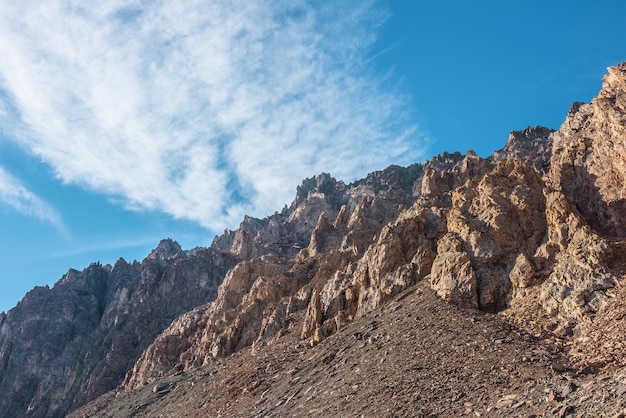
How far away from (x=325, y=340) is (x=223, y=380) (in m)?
9.69

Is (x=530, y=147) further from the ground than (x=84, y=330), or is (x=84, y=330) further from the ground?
(x=84, y=330)

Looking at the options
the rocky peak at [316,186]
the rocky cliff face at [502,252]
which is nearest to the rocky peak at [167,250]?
the rocky peak at [316,186]

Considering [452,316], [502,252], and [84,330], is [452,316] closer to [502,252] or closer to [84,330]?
[502,252]

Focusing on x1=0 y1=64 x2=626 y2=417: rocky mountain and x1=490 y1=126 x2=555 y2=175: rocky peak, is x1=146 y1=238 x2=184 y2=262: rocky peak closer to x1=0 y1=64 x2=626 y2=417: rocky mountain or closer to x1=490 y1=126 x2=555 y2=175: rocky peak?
x1=0 y1=64 x2=626 y2=417: rocky mountain

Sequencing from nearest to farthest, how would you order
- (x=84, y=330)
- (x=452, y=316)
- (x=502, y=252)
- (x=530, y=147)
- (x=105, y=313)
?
(x=452, y=316)
(x=502, y=252)
(x=530, y=147)
(x=105, y=313)
(x=84, y=330)

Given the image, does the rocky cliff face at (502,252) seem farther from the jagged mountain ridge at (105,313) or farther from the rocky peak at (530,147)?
the jagged mountain ridge at (105,313)

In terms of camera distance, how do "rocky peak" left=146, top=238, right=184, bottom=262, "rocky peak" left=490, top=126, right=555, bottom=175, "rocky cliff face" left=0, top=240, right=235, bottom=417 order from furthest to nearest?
"rocky peak" left=146, top=238, right=184, bottom=262, "rocky cliff face" left=0, top=240, right=235, bottom=417, "rocky peak" left=490, top=126, right=555, bottom=175

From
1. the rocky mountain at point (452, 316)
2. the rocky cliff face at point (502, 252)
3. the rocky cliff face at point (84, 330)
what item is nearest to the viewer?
the rocky mountain at point (452, 316)

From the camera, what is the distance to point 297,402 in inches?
1155

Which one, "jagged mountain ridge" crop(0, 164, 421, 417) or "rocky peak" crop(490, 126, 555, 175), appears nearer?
"rocky peak" crop(490, 126, 555, 175)

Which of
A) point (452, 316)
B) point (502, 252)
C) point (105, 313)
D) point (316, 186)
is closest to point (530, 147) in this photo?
point (316, 186)

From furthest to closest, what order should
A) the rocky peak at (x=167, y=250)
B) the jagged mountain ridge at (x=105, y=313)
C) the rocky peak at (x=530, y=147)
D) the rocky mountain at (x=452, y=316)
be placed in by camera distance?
the rocky peak at (x=167, y=250) < the jagged mountain ridge at (x=105, y=313) < the rocky peak at (x=530, y=147) < the rocky mountain at (x=452, y=316)

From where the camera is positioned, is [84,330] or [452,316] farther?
[84,330]

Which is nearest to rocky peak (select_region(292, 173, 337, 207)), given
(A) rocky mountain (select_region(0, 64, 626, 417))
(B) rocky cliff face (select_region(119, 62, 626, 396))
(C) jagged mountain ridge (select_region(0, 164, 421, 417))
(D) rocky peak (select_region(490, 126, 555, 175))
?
(C) jagged mountain ridge (select_region(0, 164, 421, 417))
